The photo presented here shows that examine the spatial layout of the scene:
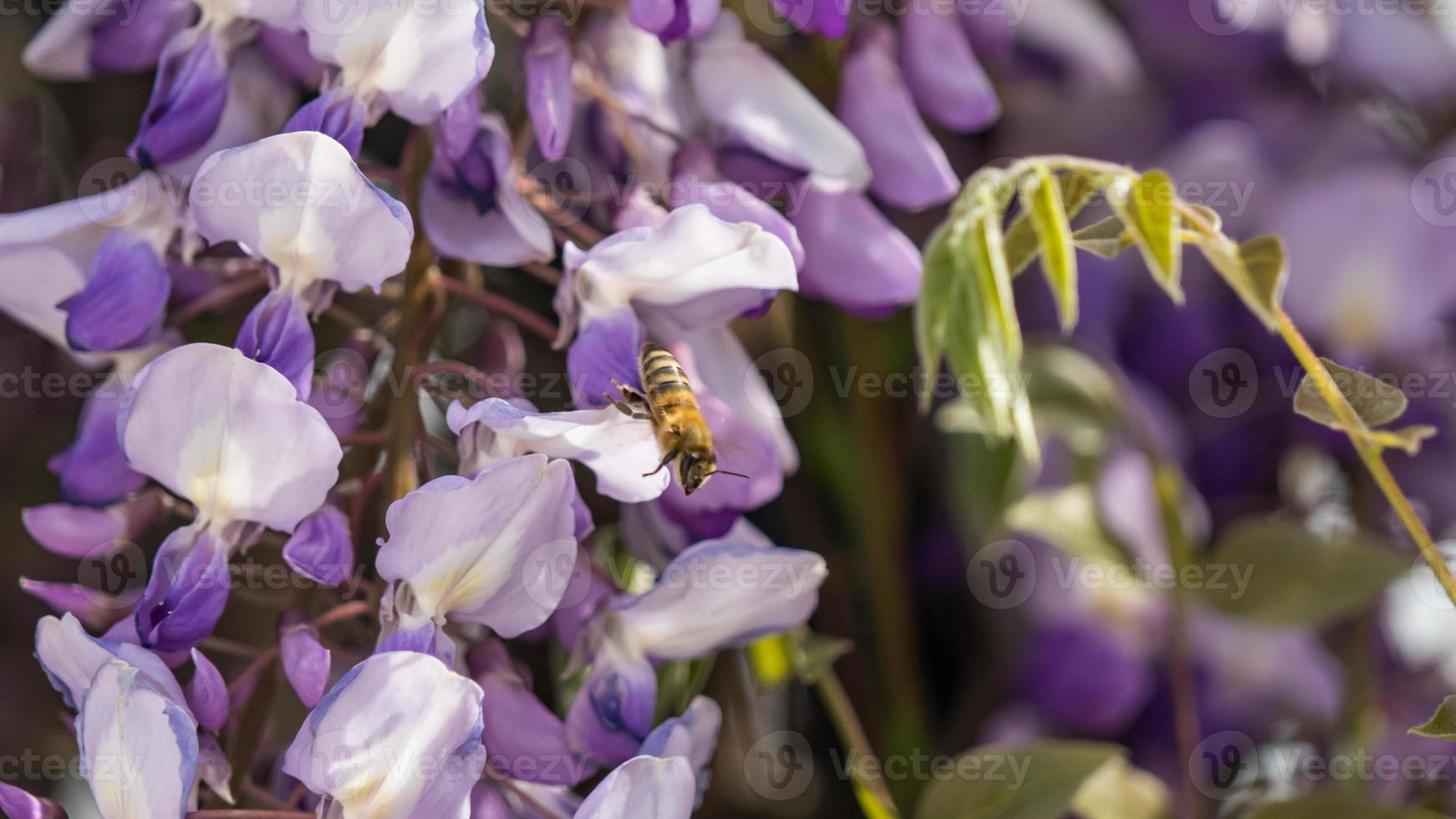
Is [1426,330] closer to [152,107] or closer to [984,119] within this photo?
[984,119]

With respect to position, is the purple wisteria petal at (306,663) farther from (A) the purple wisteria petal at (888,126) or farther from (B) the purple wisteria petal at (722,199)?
(A) the purple wisteria petal at (888,126)

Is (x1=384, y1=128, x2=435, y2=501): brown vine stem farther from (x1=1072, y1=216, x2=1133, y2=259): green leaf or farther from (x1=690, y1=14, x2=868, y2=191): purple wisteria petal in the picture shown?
(x1=1072, y1=216, x2=1133, y2=259): green leaf

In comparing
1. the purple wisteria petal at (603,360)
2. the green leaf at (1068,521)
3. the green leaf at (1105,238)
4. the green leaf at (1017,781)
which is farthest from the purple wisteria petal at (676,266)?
the green leaf at (1068,521)

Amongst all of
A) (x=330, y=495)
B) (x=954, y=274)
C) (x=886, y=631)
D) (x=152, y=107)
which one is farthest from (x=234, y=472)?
(x=886, y=631)

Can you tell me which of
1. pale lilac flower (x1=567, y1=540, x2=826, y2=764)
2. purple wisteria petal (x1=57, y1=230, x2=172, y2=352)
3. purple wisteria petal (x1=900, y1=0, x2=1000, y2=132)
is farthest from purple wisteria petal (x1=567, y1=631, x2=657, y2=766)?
purple wisteria petal (x1=900, y1=0, x2=1000, y2=132)

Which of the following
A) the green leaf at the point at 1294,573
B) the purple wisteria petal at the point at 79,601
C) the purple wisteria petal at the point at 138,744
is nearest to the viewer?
the purple wisteria petal at the point at 138,744

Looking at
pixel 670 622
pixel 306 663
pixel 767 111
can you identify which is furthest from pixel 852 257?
pixel 306 663
